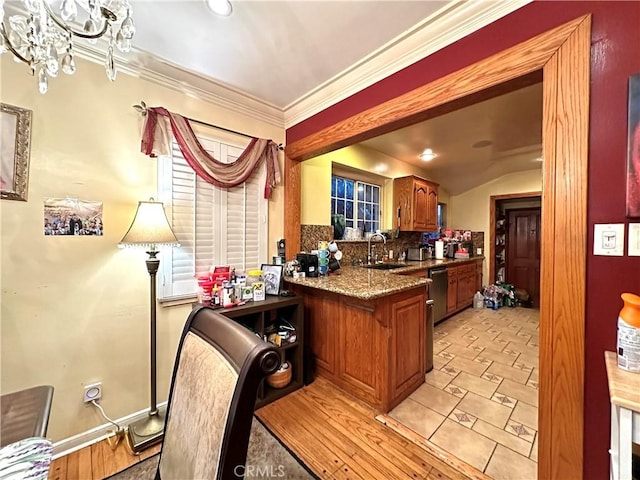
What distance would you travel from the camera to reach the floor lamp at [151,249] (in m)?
1.55

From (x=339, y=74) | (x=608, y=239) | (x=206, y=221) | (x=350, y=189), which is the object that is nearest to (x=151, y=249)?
(x=206, y=221)

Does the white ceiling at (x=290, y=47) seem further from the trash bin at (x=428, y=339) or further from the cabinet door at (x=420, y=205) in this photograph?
the trash bin at (x=428, y=339)

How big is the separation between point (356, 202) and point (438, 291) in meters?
1.73

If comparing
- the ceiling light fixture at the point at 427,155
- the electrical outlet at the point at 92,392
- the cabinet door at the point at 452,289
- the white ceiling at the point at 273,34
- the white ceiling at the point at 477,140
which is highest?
the white ceiling at the point at 477,140

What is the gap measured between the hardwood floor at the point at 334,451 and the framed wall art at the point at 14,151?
1.56 meters

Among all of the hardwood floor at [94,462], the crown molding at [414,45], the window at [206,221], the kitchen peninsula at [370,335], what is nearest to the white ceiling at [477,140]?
the crown molding at [414,45]

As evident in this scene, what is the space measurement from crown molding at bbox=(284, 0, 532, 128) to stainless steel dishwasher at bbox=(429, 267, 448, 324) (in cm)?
261

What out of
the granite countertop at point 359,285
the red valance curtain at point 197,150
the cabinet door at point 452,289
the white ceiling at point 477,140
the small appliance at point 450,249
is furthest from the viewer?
the small appliance at point 450,249

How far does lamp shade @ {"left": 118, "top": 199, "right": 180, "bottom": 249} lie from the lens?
154 centimetres

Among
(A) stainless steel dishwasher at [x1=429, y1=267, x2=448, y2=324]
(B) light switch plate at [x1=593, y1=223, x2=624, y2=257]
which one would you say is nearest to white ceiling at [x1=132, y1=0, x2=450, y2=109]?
(B) light switch plate at [x1=593, y1=223, x2=624, y2=257]

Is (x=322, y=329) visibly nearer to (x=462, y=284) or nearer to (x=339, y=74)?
(x=339, y=74)

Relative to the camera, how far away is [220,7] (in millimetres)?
1363

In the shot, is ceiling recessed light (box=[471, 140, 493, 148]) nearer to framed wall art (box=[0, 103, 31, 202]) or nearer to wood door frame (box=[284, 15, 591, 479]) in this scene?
wood door frame (box=[284, 15, 591, 479])

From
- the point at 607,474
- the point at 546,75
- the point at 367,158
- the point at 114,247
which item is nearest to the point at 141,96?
the point at 114,247
